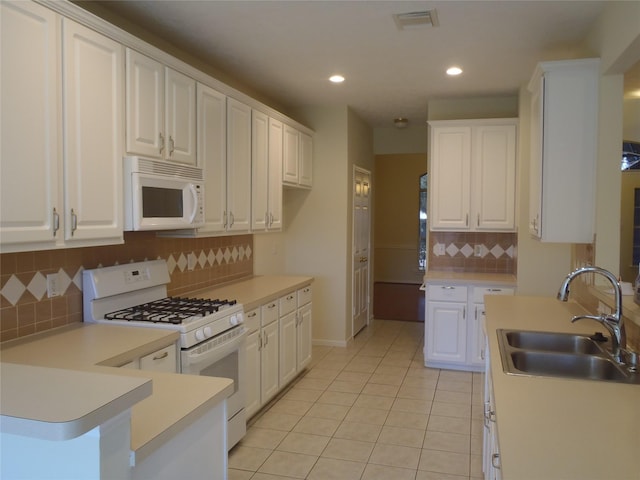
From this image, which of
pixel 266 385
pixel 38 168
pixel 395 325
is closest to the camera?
pixel 38 168

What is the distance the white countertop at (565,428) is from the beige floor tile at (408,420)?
1.66 meters

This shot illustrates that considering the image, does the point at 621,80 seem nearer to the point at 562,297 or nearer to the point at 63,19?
the point at 562,297

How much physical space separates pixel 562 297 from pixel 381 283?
8677 millimetres

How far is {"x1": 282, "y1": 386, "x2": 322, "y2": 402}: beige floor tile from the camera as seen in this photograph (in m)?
4.05

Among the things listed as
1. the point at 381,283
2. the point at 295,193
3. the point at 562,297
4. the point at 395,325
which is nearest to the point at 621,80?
the point at 562,297

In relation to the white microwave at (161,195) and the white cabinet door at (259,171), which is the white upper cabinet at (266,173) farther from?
the white microwave at (161,195)

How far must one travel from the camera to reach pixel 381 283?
423 inches

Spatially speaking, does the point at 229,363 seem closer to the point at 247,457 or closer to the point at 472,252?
the point at 247,457

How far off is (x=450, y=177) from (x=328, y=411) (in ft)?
8.40

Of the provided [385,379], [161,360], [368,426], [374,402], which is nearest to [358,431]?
[368,426]

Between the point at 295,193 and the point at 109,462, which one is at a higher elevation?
the point at 295,193

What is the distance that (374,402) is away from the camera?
13.1ft

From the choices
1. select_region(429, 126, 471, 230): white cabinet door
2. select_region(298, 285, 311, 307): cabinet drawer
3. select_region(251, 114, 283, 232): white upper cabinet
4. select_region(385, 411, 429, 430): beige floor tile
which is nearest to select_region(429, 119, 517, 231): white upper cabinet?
select_region(429, 126, 471, 230): white cabinet door

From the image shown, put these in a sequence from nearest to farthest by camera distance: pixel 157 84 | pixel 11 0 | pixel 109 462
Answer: pixel 109 462 < pixel 11 0 < pixel 157 84
